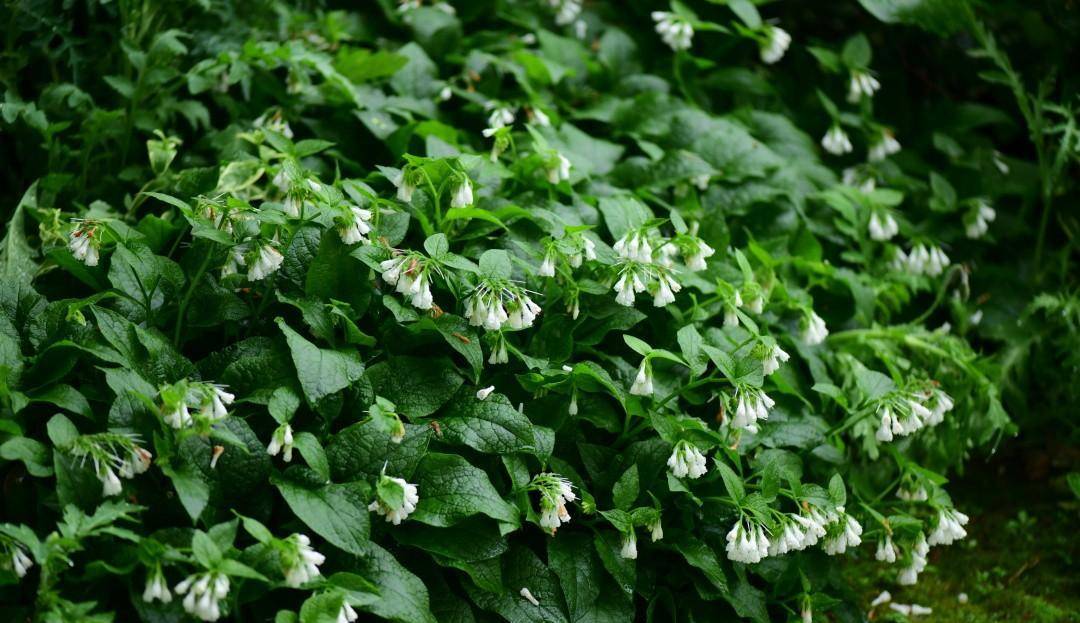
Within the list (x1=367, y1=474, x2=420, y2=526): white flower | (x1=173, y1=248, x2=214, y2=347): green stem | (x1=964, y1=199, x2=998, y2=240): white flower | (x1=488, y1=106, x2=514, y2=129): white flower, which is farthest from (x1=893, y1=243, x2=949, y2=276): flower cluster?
(x1=173, y1=248, x2=214, y2=347): green stem

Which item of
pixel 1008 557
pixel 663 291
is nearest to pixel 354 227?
pixel 663 291

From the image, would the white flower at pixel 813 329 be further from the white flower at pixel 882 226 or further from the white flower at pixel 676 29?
the white flower at pixel 676 29

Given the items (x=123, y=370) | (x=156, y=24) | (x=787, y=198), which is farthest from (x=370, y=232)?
(x=787, y=198)

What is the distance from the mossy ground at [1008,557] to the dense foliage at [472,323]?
0.18 metres

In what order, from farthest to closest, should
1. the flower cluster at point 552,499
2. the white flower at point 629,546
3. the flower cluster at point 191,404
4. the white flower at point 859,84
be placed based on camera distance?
the white flower at point 859,84
the white flower at point 629,546
the flower cluster at point 552,499
the flower cluster at point 191,404

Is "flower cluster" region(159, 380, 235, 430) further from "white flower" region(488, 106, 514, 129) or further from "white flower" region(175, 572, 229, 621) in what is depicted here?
"white flower" region(488, 106, 514, 129)

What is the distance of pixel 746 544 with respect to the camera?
8.29 ft

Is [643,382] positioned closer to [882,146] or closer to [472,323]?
[472,323]

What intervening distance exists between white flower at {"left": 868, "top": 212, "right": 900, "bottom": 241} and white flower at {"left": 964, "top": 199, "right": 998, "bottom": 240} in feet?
1.60

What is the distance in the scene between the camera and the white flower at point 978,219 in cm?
405

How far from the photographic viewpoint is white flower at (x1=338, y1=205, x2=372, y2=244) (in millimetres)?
2566

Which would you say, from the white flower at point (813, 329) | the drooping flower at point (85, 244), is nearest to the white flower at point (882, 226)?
the white flower at point (813, 329)

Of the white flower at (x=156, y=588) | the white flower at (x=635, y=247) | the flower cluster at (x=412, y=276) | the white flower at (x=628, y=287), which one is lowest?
the white flower at (x=156, y=588)

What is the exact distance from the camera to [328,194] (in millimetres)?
2670
